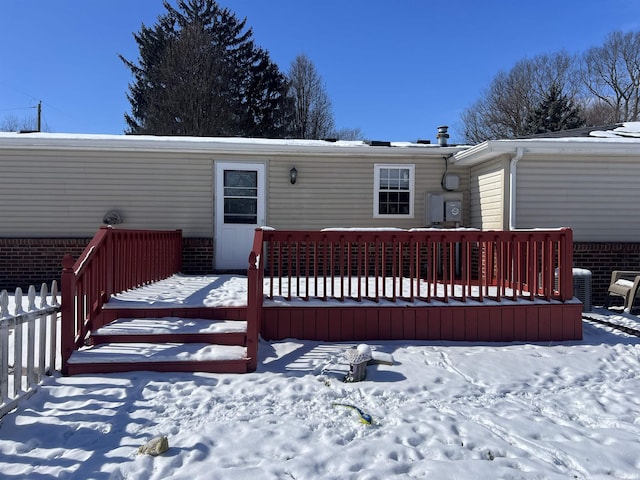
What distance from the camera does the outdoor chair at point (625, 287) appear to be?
227 inches

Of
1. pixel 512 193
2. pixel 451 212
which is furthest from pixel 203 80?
pixel 512 193

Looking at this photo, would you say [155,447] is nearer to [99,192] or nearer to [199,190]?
[199,190]

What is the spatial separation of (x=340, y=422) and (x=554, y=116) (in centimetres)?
2590

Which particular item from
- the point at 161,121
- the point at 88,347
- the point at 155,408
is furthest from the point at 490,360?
the point at 161,121

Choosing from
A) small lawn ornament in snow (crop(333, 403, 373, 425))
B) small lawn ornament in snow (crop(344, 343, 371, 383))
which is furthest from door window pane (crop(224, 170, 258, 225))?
small lawn ornament in snow (crop(333, 403, 373, 425))

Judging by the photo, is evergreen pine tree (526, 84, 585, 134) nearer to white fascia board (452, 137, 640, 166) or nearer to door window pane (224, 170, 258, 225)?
white fascia board (452, 137, 640, 166)

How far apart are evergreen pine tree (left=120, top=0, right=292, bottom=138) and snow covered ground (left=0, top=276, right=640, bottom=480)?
18.4 metres

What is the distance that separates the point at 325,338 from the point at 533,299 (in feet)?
7.69

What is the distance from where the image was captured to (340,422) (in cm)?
275

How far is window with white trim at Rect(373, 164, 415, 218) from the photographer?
7.89 metres

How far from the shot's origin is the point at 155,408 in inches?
114

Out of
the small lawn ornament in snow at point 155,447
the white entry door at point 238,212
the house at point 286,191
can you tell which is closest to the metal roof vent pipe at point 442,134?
the house at point 286,191

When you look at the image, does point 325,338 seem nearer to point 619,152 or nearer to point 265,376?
point 265,376

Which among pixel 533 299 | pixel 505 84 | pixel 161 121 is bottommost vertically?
pixel 533 299
